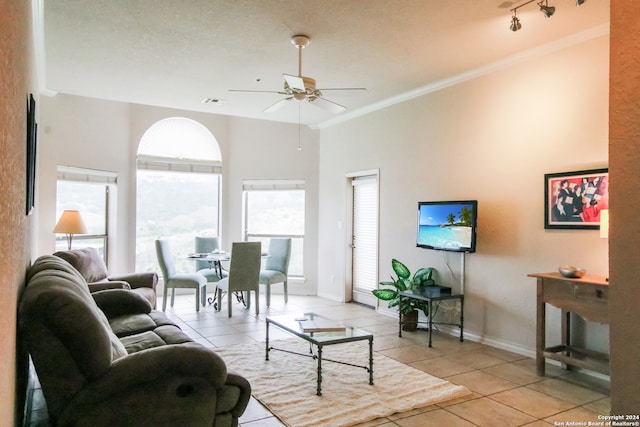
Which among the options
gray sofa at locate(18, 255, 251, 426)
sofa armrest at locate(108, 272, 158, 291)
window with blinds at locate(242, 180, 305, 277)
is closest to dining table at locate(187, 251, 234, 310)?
sofa armrest at locate(108, 272, 158, 291)

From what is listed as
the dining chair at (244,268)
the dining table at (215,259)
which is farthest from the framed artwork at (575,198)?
the dining table at (215,259)

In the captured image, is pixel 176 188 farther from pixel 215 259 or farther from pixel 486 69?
pixel 486 69

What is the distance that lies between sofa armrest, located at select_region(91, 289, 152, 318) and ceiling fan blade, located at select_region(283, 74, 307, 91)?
7.55ft

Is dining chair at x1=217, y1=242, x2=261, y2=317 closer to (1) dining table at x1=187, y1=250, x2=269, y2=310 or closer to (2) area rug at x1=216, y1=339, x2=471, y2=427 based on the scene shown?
(1) dining table at x1=187, y1=250, x2=269, y2=310

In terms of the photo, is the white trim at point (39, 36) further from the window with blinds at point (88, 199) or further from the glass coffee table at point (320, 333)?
the glass coffee table at point (320, 333)

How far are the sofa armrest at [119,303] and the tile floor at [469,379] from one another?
0.95 meters

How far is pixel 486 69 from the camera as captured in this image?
4.59m

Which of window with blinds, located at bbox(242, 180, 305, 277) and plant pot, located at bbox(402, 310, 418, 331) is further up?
window with blinds, located at bbox(242, 180, 305, 277)

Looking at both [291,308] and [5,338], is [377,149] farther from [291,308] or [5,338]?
[5,338]

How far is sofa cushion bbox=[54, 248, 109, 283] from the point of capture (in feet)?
15.3

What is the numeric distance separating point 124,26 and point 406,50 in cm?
251

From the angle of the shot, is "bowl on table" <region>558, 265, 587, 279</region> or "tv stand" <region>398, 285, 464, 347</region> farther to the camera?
"tv stand" <region>398, 285, 464, 347</region>

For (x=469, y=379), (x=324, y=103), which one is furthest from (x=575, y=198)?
(x=324, y=103)

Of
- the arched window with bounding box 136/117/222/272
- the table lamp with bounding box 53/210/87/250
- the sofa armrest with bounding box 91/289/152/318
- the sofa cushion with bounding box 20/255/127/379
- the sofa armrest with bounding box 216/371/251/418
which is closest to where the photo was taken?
the sofa cushion with bounding box 20/255/127/379
